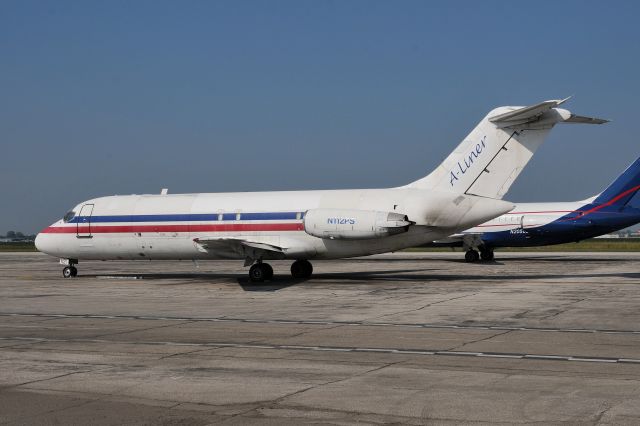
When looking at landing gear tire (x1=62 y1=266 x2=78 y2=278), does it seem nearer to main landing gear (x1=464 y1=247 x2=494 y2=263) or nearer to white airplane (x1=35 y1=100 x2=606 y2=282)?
white airplane (x1=35 y1=100 x2=606 y2=282)

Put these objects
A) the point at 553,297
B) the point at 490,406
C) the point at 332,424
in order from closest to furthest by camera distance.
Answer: the point at 332,424 < the point at 490,406 < the point at 553,297

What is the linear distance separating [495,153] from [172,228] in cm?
1175

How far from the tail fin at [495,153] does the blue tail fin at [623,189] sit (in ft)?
53.0

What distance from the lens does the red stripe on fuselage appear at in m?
26.7

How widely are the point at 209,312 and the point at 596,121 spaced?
13.4m

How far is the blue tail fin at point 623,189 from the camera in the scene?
38.4 meters

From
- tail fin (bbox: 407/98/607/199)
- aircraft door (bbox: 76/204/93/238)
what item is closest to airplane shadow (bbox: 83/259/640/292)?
aircraft door (bbox: 76/204/93/238)

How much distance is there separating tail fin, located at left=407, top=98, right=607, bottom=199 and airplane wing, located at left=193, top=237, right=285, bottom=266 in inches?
238

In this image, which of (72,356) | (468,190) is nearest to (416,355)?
(72,356)

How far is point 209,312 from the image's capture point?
18078mm

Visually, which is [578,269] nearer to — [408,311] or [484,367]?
[408,311]

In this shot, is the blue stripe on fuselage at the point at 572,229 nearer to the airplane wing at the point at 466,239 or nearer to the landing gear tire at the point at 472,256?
the airplane wing at the point at 466,239

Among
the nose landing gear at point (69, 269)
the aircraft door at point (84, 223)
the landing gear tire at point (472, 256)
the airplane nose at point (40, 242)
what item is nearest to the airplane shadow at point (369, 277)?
the nose landing gear at point (69, 269)

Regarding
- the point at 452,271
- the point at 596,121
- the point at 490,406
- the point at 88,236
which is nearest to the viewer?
the point at 490,406
